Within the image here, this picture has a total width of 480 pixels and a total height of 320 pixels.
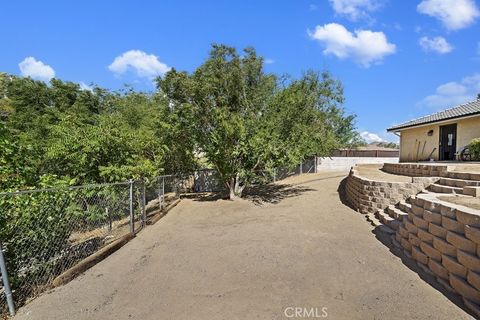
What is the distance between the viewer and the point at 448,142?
13727 mm

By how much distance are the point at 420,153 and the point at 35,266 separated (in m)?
17.5

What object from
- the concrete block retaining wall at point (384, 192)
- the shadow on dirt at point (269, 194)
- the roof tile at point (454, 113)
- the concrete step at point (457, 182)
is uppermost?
the roof tile at point (454, 113)

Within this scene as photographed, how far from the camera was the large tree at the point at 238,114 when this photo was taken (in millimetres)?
10391

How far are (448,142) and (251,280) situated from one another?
1420cm

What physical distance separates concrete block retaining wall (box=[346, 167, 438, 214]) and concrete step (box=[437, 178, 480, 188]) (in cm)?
26

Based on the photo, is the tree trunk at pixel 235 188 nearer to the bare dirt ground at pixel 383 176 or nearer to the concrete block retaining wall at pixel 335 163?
the bare dirt ground at pixel 383 176

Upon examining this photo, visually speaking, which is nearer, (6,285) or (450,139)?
(6,285)

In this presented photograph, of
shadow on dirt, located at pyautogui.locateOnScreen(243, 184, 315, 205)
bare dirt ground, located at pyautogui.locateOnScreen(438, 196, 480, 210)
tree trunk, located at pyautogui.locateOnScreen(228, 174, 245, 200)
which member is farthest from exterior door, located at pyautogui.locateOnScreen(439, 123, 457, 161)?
bare dirt ground, located at pyautogui.locateOnScreen(438, 196, 480, 210)

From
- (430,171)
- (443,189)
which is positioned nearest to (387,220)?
(443,189)

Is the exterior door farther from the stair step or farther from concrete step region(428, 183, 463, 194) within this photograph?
the stair step

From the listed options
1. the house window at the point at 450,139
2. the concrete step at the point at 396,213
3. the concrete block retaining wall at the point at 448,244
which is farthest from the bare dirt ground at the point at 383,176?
the house window at the point at 450,139

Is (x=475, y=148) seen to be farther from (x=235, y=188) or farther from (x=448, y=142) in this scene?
(x=235, y=188)

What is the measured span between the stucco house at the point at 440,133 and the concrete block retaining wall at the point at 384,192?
7.34 metres

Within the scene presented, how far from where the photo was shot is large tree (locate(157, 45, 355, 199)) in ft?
34.1
